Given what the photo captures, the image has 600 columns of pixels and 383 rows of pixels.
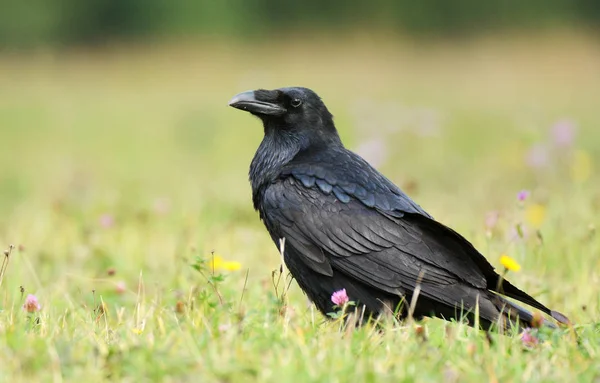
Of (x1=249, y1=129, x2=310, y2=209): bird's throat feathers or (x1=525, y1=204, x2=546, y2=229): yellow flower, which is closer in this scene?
(x1=249, y1=129, x2=310, y2=209): bird's throat feathers

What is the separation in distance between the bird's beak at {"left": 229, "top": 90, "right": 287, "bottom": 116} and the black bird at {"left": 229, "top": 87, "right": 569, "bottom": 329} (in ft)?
1.24

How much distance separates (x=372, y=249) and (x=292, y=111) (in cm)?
93

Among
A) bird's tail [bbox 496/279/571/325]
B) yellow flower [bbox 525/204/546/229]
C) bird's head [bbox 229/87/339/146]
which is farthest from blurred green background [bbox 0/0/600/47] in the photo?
bird's tail [bbox 496/279/571/325]

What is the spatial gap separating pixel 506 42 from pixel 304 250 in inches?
768

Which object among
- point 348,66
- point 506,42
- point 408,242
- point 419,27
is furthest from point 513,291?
point 419,27

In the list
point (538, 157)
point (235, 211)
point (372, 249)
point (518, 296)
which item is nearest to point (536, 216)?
point (538, 157)

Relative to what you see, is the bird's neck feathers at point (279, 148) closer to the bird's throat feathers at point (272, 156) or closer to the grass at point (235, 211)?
the bird's throat feathers at point (272, 156)

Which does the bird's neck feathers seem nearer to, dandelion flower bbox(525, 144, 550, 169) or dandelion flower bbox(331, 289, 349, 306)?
dandelion flower bbox(331, 289, 349, 306)

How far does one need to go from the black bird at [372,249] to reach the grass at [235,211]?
182 mm

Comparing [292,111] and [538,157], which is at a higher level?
[292,111]

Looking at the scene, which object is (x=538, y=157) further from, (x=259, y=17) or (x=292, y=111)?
(x=259, y=17)

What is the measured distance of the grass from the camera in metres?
2.90

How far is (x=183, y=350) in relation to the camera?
2.89m

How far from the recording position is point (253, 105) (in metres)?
4.39
